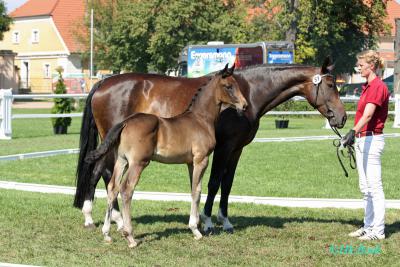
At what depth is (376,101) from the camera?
8312 mm

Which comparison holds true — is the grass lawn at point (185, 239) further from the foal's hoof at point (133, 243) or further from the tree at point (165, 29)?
the tree at point (165, 29)

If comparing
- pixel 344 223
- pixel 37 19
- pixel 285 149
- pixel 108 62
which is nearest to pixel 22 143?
pixel 285 149

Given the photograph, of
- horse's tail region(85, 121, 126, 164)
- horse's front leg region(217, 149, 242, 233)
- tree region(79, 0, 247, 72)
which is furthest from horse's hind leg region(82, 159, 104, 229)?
tree region(79, 0, 247, 72)

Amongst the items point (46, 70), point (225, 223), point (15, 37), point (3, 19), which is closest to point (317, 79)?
point (225, 223)

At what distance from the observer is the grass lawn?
748 cm

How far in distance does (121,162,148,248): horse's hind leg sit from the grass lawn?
0.40 feet

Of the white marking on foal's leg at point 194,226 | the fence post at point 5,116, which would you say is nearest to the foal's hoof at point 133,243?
the white marking on foal's leg at point 194,226

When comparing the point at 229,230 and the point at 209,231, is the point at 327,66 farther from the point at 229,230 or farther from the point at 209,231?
the point at 209,231

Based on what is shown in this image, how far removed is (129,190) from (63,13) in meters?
75.7

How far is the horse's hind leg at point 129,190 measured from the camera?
807 centimetres

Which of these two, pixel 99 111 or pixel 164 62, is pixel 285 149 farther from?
pixel 164 62

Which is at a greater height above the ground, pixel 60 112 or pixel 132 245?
pixel 132 245

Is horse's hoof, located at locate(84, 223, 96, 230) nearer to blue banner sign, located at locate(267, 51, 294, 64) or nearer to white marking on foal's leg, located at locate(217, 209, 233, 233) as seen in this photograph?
white marking on foal's leg, located at locate(217, 209, 233, 233)

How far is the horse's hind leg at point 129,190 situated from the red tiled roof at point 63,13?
69442 millimetres
